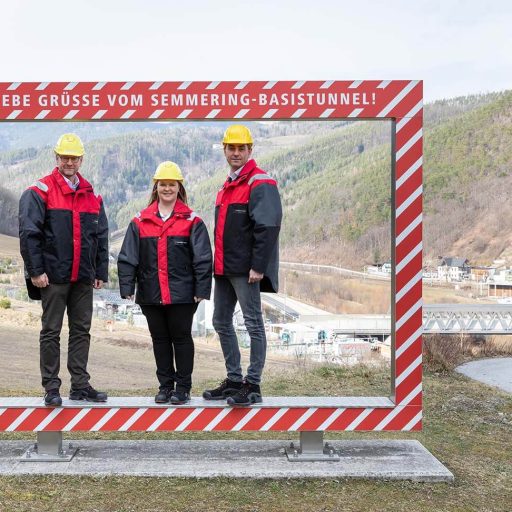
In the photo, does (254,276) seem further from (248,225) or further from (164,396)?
(164,396)

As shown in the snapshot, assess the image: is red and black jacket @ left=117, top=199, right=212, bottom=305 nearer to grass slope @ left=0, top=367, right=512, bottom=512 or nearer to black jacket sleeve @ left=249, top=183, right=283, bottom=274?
black jacket sleeve @ left=249, top=183, right=283, bottom=274

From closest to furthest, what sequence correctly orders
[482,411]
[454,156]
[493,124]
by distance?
1. [482,411]
2. [454,156]
3. [493,124]

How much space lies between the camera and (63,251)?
4.95 m

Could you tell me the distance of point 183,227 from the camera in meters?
4.93

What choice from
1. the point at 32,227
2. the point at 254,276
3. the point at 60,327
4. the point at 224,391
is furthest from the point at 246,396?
the point at 32,227

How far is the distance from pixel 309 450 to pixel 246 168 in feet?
6.70

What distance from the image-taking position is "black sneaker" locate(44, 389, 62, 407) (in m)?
5.13

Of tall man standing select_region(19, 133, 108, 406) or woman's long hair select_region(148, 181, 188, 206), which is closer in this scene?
tall man standing select_region(19, 133, 108, 406)

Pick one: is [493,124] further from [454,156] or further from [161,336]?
[161,336]

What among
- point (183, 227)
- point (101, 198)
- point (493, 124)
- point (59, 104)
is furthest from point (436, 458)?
point (493, 124)

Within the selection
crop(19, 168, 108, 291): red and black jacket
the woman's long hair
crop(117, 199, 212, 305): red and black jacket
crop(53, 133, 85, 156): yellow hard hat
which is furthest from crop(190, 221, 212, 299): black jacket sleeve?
crop(53, 133, 85, 156): yellow hard hat

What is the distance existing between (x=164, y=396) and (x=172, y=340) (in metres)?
0.41

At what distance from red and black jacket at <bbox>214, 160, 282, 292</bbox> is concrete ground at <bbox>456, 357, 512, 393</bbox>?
5179 millimetres

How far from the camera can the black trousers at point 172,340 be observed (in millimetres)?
5023
